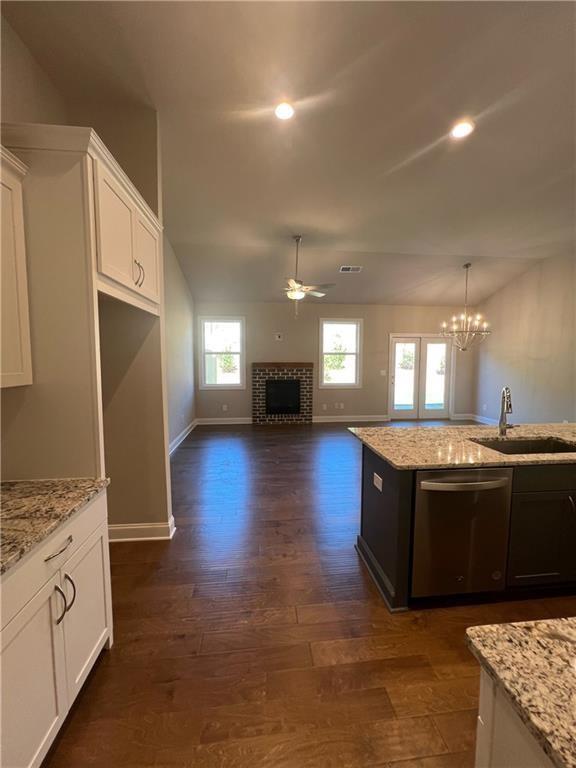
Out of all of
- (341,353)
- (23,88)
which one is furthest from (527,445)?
(341,353)

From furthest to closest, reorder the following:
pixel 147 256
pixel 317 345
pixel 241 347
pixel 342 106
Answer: pixel 317 345 < pixel 241 347 < pixel 342 106 < pixel 147 256

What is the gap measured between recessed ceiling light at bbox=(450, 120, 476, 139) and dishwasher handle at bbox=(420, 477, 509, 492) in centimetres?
284

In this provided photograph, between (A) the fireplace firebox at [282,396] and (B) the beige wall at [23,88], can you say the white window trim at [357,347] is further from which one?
(B) the beige wall at [23,88]

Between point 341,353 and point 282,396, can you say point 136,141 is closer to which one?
point 282,396

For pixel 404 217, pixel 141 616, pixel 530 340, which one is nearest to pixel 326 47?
pixel 404 217

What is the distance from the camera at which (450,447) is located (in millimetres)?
2115

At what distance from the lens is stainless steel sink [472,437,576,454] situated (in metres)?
2.31

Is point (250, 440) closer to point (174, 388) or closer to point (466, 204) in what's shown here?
point (174, 388)

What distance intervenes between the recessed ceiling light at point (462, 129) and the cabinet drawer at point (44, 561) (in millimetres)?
3745

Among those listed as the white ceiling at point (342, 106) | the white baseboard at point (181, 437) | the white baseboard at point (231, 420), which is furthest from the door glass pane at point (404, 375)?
the white baseboard at point (181, 437)

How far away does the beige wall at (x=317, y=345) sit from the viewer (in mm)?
7145

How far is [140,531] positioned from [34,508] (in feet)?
5.34

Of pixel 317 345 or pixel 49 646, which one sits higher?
pixel 317 345

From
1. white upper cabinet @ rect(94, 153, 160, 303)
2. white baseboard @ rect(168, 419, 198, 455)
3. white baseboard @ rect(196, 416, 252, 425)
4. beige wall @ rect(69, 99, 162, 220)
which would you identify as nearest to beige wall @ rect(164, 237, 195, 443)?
white baseboard @ rect(168, 419, 198, 455)
